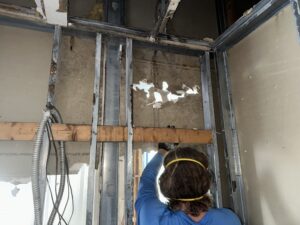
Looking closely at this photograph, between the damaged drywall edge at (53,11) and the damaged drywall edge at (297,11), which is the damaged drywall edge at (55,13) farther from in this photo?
the damaged drywall edge at (297,11)

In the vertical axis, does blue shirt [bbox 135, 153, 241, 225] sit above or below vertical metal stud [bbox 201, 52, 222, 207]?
below

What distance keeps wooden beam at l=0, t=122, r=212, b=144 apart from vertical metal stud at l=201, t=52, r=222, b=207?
0.08 meters


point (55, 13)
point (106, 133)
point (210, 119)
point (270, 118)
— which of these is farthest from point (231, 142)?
point (55, 13)

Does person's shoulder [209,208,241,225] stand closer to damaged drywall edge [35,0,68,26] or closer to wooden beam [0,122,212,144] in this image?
wooden beam [0,122,212,144]

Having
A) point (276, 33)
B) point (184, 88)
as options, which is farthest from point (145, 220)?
point (276, 33)

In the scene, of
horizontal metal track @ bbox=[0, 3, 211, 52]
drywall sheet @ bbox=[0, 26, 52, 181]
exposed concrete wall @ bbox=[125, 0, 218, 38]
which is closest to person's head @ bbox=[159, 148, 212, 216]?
drywall sheet @ bbox=[0, 26, 52, 181]

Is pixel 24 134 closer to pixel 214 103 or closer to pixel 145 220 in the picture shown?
pixel 145 220

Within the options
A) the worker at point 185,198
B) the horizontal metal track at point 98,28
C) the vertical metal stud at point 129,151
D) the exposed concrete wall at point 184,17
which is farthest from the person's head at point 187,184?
the exposed concrete wall at point 184,17

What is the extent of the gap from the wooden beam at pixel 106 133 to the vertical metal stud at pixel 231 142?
0.16 metres

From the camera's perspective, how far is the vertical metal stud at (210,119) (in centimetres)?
160

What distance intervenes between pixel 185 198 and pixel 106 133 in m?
0.63

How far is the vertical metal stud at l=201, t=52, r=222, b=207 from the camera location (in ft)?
5.24

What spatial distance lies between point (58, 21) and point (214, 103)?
1.19m

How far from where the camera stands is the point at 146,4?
74.5 inches
